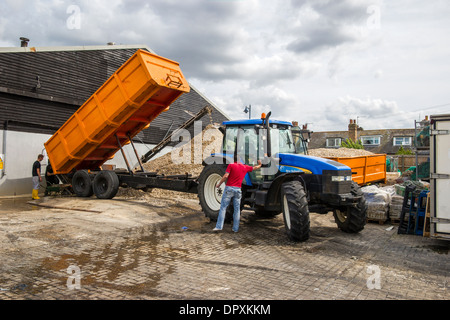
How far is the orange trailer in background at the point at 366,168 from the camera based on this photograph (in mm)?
11328

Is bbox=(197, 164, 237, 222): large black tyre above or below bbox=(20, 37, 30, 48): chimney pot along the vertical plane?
below

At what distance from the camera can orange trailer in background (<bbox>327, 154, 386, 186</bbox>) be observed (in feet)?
37.2

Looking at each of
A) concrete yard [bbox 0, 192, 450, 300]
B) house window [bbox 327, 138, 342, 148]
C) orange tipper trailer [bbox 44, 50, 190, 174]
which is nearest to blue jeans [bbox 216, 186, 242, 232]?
concrete yard [bbox 0, 192, 450, 300]

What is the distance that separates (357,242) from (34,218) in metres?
7.37

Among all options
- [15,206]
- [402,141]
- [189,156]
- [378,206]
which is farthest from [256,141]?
[402,141]

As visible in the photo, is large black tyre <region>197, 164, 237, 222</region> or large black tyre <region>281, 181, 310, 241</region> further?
large black tyre <region>197, 164, 237, 222</region>

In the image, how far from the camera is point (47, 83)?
1478 centimetres

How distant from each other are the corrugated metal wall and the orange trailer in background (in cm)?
1204

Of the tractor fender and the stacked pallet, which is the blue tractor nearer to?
the tractor fender

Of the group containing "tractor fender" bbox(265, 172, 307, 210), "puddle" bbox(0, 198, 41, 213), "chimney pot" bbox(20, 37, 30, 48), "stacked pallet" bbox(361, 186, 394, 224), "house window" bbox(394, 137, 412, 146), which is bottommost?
"puddle" bbox(0, 198, 41, 213)

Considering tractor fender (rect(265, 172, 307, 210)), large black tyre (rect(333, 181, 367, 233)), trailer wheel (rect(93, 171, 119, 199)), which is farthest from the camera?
trailer wheel (rect(93, 171, 119, 199))

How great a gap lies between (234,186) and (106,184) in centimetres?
579
